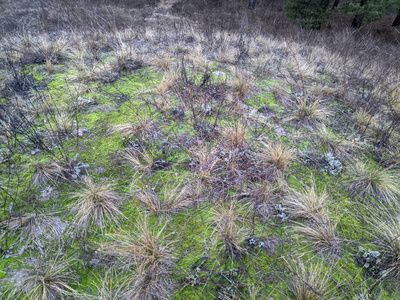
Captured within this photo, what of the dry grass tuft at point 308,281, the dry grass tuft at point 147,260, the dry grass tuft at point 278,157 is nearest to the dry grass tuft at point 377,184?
the dry grass tuft at point 278,157

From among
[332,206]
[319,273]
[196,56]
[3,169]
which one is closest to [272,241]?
[319,273]

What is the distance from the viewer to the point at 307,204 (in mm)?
2328

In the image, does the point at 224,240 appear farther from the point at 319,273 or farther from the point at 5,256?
the point at 5,256

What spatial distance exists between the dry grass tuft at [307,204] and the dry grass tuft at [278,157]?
41 centimetres

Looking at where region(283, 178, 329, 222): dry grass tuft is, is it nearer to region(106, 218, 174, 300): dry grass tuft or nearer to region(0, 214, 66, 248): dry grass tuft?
region(106, 218, 174, 300): dry grass tuft

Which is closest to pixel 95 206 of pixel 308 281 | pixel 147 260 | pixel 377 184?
pixel 147 260

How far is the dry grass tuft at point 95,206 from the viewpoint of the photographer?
7.11ft

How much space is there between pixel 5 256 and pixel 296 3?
52.8 feet

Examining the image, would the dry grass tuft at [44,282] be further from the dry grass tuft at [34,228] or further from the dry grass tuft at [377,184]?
the dry grass tuft at [377,184]

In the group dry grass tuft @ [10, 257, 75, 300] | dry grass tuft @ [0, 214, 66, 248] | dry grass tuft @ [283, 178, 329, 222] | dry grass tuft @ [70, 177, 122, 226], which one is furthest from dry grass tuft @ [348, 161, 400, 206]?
dry grass tuft @ [0, 214, 66, 248]

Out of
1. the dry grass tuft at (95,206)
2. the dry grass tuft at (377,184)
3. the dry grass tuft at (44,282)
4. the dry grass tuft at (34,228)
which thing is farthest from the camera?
the dry grass tuft at (377,184)

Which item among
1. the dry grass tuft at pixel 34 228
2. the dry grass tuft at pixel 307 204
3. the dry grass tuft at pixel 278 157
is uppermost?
the dry grass tuft at pixel 278 157

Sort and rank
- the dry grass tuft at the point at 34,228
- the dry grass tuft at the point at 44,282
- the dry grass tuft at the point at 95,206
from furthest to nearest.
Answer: the dry grass tuft at the point at 95,206, the dry grass tuft at the point at 34,228, the dry grass tuft at the point at 44,282

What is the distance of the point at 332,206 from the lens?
2.43m
